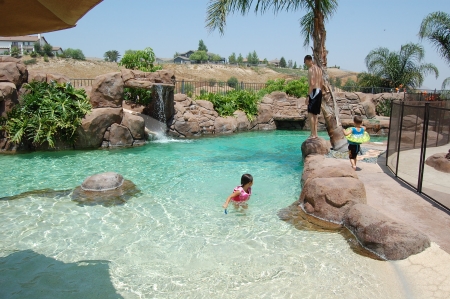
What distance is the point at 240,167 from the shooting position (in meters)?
9.67

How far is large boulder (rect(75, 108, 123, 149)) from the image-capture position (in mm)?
12219

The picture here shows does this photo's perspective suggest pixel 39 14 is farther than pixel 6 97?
No

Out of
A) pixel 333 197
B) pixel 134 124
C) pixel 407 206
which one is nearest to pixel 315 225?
pixel 333 197

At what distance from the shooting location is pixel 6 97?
11.9 m

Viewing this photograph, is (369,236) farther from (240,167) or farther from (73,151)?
(73,151)

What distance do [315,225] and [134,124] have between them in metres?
9.27

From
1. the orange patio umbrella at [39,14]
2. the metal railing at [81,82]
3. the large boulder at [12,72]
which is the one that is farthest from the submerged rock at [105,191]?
the metal railing at [81,82]

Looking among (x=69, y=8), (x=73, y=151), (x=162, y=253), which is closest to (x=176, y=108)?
(x=73, y=151)

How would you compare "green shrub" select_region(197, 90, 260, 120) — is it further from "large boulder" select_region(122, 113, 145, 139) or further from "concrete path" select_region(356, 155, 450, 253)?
"concrete path" select_region(356, 155, 450, 253)

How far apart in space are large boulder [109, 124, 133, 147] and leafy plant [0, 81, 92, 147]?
3.55 feet

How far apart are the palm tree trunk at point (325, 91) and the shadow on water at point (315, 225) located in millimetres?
4004

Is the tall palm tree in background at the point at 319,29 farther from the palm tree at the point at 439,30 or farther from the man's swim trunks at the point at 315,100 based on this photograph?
the palm tree at the point at 439,30

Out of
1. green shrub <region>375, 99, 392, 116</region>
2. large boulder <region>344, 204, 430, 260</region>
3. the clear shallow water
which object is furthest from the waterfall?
green shrub <region>375, 99, 392, 116</region>

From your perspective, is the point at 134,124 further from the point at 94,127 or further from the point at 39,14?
the point at 39,14
